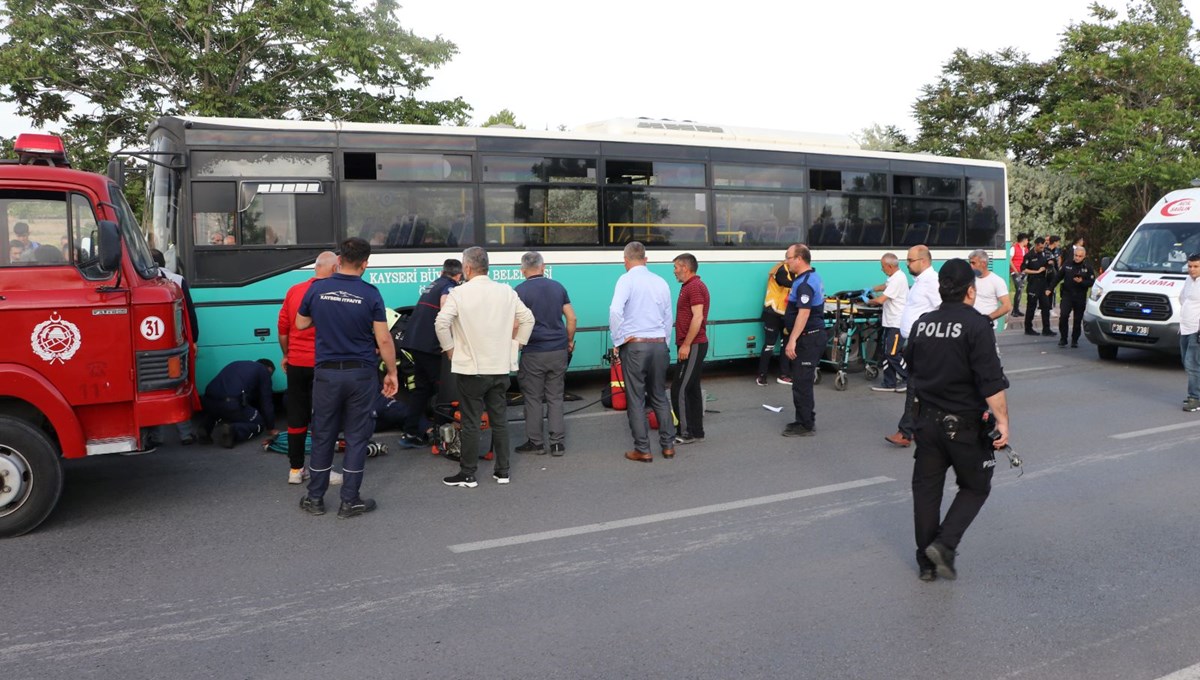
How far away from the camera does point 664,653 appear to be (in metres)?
4.27

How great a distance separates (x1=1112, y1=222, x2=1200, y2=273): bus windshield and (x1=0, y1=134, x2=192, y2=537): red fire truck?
14.4 m

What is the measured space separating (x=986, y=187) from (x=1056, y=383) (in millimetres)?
4480

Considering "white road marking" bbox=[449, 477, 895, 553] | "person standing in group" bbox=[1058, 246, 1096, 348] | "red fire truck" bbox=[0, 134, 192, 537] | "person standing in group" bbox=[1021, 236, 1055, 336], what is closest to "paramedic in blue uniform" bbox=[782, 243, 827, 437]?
"white road marking" bbox=[449, 477, 895, 553]

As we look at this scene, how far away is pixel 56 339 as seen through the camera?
19.9ft

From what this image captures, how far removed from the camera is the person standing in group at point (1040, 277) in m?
18.2

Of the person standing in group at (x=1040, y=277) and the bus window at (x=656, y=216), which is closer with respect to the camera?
the bus window at (x=656, y=216)

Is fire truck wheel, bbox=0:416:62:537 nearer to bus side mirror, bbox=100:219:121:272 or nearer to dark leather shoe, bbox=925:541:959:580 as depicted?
bus side mirror, bbox=100:219:121:272

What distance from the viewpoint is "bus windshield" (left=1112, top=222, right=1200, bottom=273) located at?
1442cm

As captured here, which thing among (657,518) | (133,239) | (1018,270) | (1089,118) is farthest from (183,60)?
(1089,118)

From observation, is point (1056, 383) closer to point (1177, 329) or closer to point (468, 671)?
point (1177, 329)

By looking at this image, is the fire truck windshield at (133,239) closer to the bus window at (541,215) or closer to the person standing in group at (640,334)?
the person standing in group at (640,334)

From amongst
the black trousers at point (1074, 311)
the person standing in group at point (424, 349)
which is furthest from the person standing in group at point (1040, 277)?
the person standing in group at point (424, 349)

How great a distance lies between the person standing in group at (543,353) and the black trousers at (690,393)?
3.72 ft

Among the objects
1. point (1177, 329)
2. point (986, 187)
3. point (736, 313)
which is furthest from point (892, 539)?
point (986, 187)
